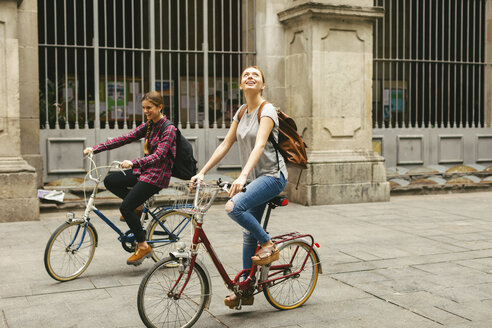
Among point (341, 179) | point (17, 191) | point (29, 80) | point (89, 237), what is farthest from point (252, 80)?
point (341, 179)

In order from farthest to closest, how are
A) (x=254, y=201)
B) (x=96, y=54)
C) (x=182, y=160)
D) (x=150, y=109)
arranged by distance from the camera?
(x=96, y=54) < (x=182, y=160) < (x=150, y=109) < (x=254, y=201)

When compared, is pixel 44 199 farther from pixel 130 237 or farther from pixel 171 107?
pixel 130 237

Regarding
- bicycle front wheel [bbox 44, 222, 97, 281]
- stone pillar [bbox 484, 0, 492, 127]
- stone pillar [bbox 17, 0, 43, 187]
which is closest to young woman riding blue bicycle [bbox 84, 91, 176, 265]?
bicycle front wheel [bbox 44, 222, 97, 281]

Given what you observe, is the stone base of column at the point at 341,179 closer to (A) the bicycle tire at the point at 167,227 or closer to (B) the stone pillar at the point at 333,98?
(B) the stone pillar at the point at 333,98

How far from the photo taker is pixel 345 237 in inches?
302

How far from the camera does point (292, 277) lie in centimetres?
484

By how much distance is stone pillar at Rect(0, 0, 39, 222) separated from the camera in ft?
28.1

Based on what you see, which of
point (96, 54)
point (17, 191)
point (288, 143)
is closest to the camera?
point (288, 143)

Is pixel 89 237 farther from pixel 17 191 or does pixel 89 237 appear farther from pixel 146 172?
pixel 17 191

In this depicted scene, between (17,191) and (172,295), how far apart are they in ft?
16.8

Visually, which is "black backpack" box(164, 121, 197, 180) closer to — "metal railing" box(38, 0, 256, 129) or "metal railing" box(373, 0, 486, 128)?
"metal railing" box(38, 0, 256, 129)

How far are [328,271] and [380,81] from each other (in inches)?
281

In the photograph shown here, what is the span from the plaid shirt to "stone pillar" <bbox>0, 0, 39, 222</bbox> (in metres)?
3.23

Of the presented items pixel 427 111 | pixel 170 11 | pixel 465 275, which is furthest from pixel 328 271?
pixel 427 111
